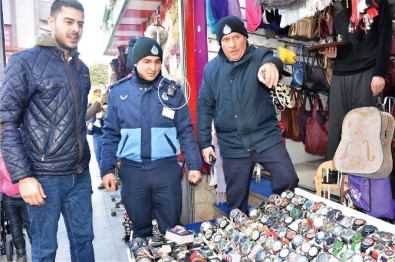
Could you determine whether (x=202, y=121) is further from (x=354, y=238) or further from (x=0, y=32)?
(x=0, y=32)

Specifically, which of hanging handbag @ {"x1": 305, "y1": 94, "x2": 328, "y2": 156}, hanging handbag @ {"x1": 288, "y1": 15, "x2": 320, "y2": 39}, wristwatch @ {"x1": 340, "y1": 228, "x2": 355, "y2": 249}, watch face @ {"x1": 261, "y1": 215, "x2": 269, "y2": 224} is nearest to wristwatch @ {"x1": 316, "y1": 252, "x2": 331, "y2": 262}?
wristwatch @ {"x1": 340, "y1": 228, "x2": 355, "y2": 249}

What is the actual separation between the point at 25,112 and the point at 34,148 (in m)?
0.20

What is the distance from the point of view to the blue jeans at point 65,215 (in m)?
1.81

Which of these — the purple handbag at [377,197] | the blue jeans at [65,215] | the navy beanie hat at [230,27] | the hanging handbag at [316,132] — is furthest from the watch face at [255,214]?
the hanging handbag at [316,132]

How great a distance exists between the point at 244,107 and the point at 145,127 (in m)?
0.66

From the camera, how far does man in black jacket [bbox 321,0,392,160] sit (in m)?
2.26

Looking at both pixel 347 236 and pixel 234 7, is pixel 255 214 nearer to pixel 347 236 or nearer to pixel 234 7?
pixel 347 236

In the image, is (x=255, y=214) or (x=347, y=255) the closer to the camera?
(x=347, y=255)

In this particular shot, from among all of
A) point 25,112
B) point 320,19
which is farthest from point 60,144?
point 320,19

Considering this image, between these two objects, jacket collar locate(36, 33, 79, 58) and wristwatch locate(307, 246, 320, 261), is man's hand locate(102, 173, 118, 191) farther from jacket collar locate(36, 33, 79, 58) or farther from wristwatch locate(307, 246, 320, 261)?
wristwatch locate(307, 246, 320, 261)

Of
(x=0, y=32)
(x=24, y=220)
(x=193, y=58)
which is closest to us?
(x=0, y=32)

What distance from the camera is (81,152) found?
1940 mm

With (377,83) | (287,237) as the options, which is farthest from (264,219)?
(377,83)

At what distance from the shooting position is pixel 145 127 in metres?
2.11
